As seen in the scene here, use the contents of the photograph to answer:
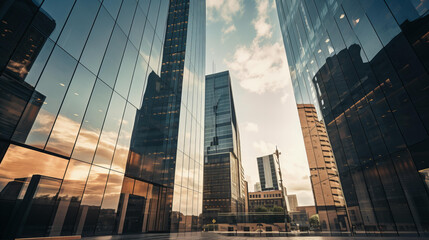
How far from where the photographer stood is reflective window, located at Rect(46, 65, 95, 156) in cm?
862

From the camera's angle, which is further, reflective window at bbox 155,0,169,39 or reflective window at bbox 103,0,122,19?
reflective window at bbox 155,0,169,39

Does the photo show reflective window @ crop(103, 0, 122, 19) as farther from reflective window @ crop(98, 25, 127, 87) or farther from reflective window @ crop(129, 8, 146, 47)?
reflective window @ crop(129, 8, 146, 47)

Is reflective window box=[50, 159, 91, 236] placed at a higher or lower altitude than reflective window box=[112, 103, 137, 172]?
lower

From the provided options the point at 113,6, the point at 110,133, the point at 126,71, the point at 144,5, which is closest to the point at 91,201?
the point at 110,133

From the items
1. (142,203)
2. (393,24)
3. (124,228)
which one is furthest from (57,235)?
(393,24)

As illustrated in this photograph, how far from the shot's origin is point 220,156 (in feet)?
350

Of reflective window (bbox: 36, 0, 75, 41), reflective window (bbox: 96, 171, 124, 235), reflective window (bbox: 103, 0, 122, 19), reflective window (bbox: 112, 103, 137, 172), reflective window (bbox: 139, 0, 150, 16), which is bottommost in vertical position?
reflective window (bbox: 96, 171, 124, 235)

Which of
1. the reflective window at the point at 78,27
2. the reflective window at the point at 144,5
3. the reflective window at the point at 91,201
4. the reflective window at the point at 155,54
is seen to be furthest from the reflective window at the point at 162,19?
the reflective window at the point at 91,201

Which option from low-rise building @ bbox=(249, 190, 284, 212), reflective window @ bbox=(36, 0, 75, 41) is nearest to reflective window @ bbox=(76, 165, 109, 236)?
reflective window @ bbox=(36, 0, 75, 41)

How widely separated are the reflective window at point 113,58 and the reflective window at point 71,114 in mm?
1239

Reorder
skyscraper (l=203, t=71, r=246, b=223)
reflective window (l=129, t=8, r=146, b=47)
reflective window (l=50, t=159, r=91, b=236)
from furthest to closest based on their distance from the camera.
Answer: skyscraper (l=203, t=71, r=246, b=223), reflective window (l=129, t=8, r=146, b=47), reflective window (l=50, t=159, r=91, b=236)

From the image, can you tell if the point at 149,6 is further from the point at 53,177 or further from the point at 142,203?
the point at 142,203

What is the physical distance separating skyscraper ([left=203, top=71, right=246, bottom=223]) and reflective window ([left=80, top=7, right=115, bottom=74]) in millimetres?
97065

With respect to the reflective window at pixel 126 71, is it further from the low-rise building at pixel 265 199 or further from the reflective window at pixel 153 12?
the low-rise building at pixel 265 199
